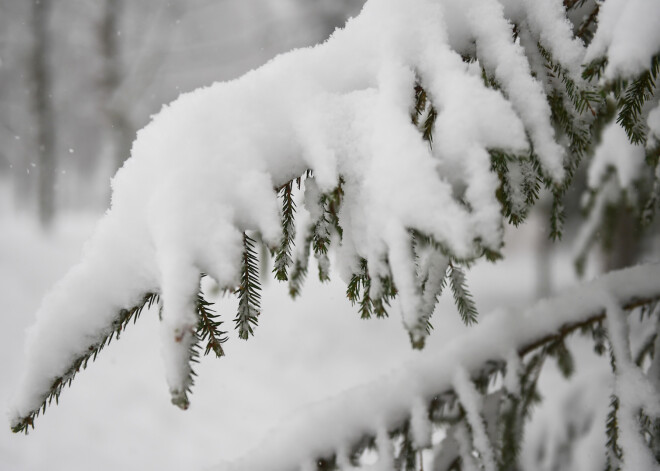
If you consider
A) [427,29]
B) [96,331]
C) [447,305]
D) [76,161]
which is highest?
[76,161]

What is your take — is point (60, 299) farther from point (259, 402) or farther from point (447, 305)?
point (447, 305)

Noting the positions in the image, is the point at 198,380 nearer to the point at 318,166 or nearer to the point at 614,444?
the point at 614,444

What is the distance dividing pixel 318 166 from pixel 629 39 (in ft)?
2.05

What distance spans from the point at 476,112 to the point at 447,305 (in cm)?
997

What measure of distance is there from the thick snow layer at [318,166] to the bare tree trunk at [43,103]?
14.2 metres

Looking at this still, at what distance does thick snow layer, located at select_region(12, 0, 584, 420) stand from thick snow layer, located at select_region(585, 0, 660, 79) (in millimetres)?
117

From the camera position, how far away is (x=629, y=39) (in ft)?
2.77

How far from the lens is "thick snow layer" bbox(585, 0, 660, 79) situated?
825 mm

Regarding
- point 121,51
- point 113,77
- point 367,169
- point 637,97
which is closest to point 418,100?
point 367,169

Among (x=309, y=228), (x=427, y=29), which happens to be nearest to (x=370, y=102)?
(x=427, y=29)

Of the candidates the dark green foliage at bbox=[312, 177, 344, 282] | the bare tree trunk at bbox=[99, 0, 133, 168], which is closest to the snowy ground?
the dark green foliage at bbox=[312, 177, 344, 282]

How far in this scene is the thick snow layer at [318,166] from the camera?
0.78 metres

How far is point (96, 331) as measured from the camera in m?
0.87

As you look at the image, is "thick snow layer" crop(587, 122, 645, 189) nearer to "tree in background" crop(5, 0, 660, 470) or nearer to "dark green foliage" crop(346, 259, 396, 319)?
"tree in background" crop(5, 0, 660, 470)
